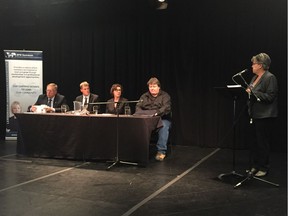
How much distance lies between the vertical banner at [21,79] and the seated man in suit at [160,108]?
8.64 ft

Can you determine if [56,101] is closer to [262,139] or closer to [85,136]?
[85,136]

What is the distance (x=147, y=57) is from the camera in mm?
6543

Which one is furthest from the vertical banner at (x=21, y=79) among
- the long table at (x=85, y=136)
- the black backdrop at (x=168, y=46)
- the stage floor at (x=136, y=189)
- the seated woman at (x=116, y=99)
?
the seated woman at (x=116, y=99)

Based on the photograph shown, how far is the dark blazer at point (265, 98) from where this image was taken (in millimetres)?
3768

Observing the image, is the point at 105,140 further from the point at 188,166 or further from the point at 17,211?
the point at 17,211

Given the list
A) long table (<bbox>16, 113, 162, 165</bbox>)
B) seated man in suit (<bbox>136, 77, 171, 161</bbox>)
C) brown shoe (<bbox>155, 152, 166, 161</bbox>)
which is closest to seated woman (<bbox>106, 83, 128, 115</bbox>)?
seated man in suit (<bbox>136, 77, 171, 161</bbox>)

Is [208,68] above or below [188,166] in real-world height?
above

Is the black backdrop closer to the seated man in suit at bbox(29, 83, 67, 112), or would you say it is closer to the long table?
Result: the seated man in suit at bbox(29, 83, 67, 112)

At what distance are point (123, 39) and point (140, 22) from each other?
0.46 m

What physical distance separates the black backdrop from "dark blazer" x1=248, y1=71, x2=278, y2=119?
56.7 inches

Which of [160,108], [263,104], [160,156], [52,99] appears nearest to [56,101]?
[52,99]

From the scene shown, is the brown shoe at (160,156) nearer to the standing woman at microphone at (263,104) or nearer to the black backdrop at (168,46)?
the black backdrop at (168,46)

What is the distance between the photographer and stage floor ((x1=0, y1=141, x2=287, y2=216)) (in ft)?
Result: 9.68

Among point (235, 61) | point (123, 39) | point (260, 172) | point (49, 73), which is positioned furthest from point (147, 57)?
point (260, 172)
